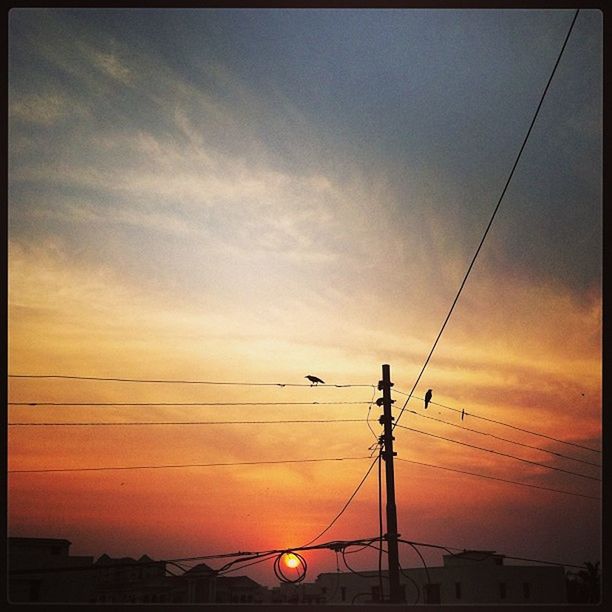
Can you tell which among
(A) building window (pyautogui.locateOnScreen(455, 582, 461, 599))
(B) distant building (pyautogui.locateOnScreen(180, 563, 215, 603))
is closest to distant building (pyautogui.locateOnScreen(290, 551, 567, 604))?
(A) building window (pyautogui.locateOnScreen(455, 582, 461, 599))

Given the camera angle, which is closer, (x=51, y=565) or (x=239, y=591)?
(x=51, y=565)

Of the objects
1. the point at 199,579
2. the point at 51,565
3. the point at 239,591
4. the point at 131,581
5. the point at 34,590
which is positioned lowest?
the point at 239,591

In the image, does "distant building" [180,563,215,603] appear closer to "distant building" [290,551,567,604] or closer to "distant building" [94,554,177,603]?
"distant building" [94,554,177,603]

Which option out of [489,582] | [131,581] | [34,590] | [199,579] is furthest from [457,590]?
[131,581]

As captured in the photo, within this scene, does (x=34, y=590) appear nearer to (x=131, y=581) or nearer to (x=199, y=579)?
(x=199, y=579)

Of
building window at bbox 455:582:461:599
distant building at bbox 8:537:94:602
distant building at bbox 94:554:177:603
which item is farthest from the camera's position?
building window at bbox 455:582:461:599

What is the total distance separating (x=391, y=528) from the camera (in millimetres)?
9156

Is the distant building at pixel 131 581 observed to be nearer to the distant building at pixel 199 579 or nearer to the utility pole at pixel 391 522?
the distant building at pixel 199 579

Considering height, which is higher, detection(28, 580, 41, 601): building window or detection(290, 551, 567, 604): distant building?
detection(28, 580, 41, 601): building window

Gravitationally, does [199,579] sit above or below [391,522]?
below

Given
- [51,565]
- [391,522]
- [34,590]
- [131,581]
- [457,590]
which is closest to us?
[131,581]
